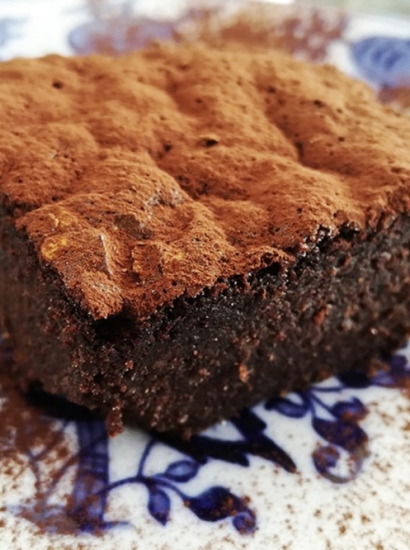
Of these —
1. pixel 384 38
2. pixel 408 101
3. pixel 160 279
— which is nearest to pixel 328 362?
pixel 160 279

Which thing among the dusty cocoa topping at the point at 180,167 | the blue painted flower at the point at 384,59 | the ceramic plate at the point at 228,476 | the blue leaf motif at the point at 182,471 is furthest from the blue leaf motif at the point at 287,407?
the blue painted flower at the point at 384,59

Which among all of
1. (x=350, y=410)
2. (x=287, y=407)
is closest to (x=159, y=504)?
(x=287, y=407)

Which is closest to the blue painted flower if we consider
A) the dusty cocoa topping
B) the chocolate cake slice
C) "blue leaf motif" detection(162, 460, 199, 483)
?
the dusty cocoa topping

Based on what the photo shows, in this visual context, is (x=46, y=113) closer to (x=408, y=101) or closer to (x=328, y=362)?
(x=328, y=362)

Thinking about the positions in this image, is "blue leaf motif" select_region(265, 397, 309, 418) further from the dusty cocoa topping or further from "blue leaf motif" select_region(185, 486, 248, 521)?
the dusty cocoa topping

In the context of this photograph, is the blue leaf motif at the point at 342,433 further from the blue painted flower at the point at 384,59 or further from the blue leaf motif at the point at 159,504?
the blue painted flower at the point at 384,59
